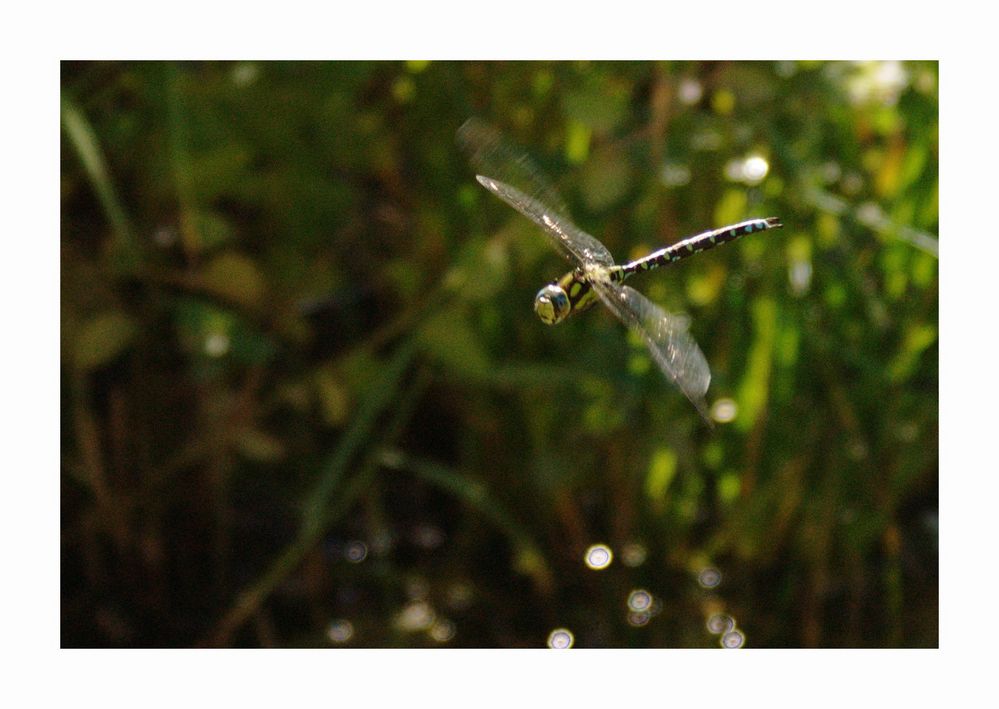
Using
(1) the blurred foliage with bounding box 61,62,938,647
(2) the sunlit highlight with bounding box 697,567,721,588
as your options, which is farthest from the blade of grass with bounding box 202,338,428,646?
(2) the sunlit highlight with bounding box 697,567,721,588

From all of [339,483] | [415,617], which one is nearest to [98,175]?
[339,483]

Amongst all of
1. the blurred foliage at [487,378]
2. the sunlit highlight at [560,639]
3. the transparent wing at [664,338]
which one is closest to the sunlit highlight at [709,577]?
the blurred foliage at [487,378]

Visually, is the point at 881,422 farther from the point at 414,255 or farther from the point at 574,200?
the point at 414,255

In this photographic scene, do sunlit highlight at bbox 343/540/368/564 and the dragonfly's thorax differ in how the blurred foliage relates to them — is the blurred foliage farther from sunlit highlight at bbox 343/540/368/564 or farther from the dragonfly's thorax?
the dragonfly's thorax

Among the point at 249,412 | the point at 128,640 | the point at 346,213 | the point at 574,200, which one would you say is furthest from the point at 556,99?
the point at 128,640

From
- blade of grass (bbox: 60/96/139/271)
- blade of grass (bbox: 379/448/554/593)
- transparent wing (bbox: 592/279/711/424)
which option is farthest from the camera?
blade of grass (bbox: 379/448/554/593)

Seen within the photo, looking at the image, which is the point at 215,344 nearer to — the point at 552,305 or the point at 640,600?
the point at 640,600

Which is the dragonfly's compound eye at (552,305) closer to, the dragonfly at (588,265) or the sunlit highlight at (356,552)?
the dragonfly at (588,265)

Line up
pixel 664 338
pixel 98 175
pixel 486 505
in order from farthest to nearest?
pixel 486 505 → pixel 98 175 → pixel 664 338
